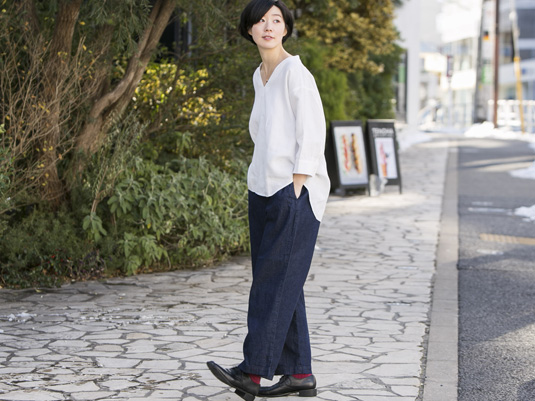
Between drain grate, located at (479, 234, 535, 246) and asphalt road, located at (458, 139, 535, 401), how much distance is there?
11 millimetres

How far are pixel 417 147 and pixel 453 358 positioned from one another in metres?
22.5

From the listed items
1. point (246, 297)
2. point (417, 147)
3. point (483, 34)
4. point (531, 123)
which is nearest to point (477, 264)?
point (246, 297)

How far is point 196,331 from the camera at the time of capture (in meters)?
5.61

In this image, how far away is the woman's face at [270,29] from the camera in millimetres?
3947

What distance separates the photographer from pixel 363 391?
4.42 metres

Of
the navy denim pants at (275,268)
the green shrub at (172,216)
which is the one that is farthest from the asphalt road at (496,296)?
the green shrub at (172,216)

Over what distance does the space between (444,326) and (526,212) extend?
649 cm

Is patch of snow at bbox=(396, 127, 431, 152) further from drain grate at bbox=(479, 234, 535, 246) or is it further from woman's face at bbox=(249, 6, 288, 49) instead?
woman's face at bbox=(249, 6, 288, 49)

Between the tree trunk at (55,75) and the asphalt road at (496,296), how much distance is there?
3.35m

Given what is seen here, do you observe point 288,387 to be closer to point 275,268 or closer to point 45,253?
point 275,268

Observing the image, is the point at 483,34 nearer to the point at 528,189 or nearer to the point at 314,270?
the point at 528,189

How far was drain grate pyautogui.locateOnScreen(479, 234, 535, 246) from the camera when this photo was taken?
9578mm

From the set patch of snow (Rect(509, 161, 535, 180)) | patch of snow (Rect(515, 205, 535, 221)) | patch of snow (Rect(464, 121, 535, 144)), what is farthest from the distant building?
patch of snow (Rect(515, 205, 535, 221))

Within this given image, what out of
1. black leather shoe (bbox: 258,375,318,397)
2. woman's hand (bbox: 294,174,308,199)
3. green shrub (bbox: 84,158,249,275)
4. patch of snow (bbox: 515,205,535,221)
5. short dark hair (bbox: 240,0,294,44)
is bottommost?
patch of snow (bbox: 515,205,535,221)
